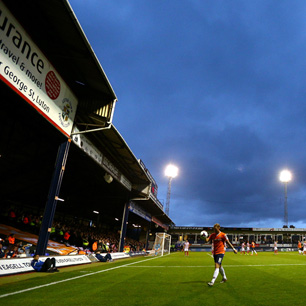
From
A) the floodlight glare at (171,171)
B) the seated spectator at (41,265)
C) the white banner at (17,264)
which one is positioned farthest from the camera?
the floodlight glare at (171,171)

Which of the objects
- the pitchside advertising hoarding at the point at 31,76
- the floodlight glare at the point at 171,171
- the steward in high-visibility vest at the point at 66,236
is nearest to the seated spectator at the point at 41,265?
the pitchside advertising hoarding at the point at 31,76

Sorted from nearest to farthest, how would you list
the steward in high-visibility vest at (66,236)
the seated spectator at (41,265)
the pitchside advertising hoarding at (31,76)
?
the pitchside advertising hoarding at (31,76) → the seated spectator at (41,265) → the steward in high-visibility vest at (66,236)

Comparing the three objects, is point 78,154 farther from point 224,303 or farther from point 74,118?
point 224,303

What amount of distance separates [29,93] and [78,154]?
6.36 m

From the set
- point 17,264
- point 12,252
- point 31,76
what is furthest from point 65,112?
point 12,252

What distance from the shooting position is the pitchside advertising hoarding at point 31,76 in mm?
6915

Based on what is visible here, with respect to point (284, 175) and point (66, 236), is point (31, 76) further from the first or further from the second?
point (284, 175)

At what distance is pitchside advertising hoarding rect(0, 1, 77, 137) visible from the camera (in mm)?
6915

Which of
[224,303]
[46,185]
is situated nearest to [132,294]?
[224,303]

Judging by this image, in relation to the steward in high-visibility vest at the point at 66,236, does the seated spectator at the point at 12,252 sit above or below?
below

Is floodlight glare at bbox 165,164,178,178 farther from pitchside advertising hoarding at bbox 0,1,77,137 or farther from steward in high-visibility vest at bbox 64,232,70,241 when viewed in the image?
pitchside advertising hoarding at bbox 0,1,77,137

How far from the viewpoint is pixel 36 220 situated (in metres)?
22.8

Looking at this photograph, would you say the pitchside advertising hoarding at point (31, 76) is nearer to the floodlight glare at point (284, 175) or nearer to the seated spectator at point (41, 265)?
the seated spectator at point (41, 265)

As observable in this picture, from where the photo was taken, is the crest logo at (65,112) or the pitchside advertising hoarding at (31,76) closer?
the pitchside advertising hoarding at (31,76)
